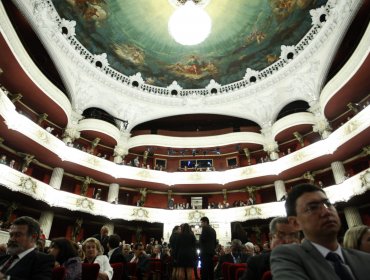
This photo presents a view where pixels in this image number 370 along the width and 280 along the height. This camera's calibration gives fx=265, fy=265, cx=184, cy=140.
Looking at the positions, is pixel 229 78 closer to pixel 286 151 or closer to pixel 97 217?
pixel 286 151

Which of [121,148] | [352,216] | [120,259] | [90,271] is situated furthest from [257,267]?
[121,148]

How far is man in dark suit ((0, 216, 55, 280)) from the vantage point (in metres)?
2.75

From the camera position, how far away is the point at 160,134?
74.0 ft

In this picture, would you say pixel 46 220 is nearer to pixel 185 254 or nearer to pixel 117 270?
pixel 185 254

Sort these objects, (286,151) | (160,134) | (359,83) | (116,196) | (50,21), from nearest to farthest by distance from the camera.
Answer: (359,83) < (50,21) < (116,196) < (286,151) < (160,134)

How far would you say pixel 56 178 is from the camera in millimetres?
16484

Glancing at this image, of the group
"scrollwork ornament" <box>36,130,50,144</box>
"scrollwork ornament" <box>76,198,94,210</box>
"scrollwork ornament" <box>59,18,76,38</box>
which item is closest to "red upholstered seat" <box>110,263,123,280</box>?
"scrollwork ornament" <box>36,130,50,144</box>

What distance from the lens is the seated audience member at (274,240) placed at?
2771 mm

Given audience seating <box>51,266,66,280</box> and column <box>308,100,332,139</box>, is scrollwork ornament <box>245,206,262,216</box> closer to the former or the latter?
column <box>308,100,332,139</box>

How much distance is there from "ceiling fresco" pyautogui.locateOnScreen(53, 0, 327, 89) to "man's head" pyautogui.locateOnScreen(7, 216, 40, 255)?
18.3 meters

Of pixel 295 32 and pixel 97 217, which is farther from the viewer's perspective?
pixel 295 32

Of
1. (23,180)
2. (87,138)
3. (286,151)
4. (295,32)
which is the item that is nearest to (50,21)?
(87,138)

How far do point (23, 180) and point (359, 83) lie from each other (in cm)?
1823

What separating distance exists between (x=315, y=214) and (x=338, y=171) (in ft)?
52.3
